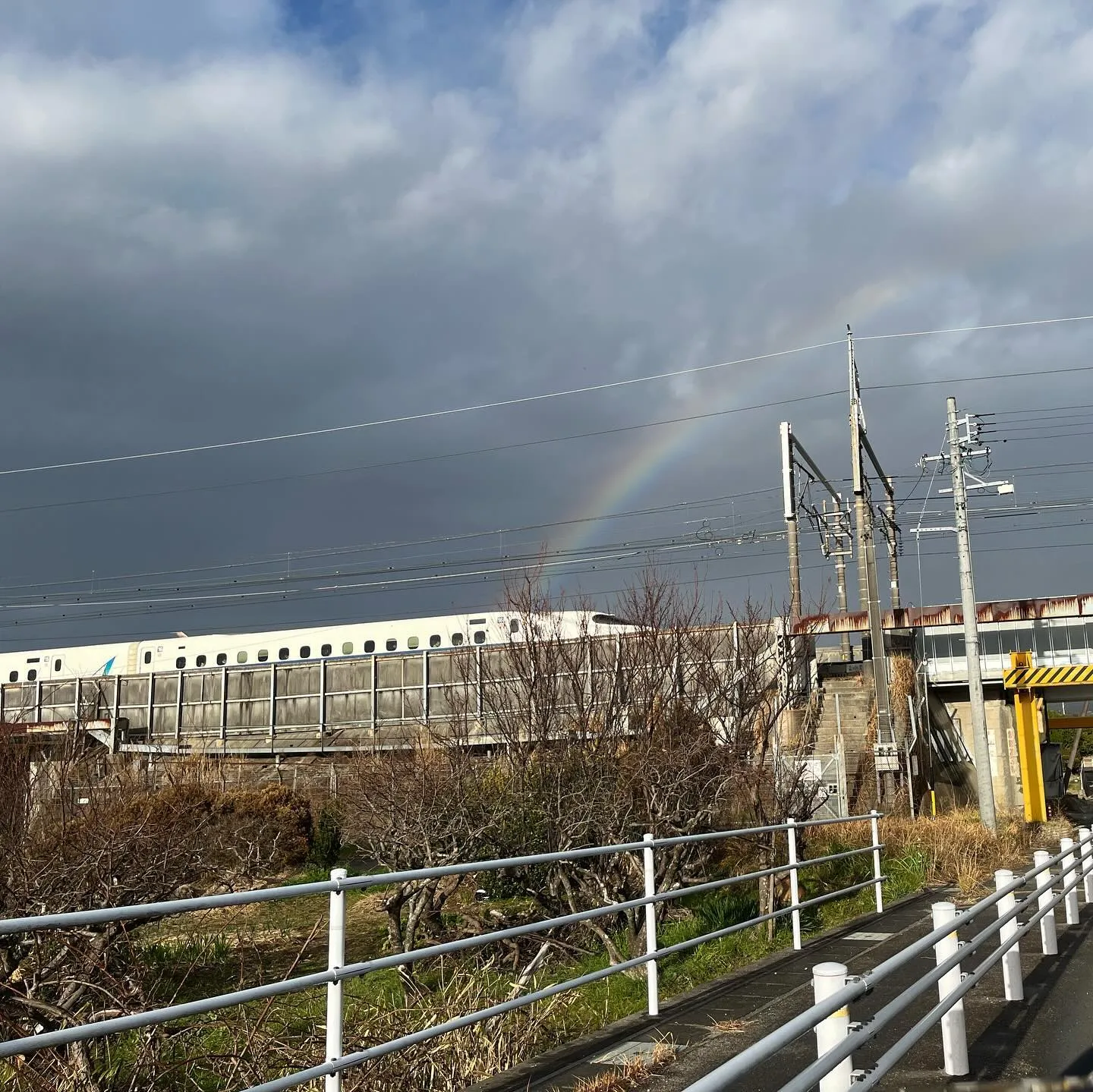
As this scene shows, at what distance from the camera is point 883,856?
15953 millimetres

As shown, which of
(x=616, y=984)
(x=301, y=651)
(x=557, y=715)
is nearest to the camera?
(x=616, y=984)

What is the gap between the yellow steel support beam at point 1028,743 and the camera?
27078mm

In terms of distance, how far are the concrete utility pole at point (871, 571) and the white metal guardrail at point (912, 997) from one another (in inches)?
633

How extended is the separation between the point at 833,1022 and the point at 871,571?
2519cm

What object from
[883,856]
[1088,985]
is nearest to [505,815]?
[883,856]

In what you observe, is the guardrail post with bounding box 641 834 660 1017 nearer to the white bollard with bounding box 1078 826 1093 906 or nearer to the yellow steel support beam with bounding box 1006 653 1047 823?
the white bollard with bounding box 1078 826 1093 906

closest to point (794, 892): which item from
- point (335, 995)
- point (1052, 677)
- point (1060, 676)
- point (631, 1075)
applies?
point (631, 1075)

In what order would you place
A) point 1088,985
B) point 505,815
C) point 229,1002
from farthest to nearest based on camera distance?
point 505,815, point 1088,985, point 229,1002

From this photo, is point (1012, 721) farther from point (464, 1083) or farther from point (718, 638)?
point (464, 1083)

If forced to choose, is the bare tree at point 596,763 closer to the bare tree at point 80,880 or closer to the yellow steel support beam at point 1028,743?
the bare tree at point 80,880

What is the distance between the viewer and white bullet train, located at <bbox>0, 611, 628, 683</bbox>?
40000 millimetres

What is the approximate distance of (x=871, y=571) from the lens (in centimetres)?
2784

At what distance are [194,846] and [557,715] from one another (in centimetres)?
756

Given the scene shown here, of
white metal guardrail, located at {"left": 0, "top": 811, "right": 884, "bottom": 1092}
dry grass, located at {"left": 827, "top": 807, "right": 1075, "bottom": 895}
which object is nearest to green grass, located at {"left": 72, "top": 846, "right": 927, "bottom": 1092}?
dry grass, located at {"left": 827, "top": 807, "right": 1075, "bottom": 895}
